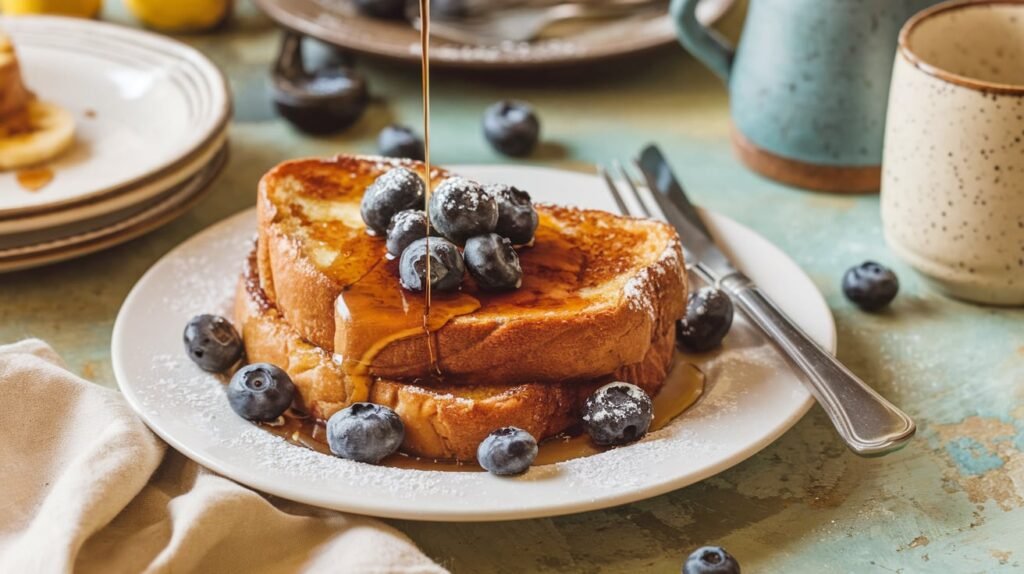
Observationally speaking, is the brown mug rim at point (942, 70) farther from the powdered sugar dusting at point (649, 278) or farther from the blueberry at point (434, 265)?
the blueberry at point (434, 265)

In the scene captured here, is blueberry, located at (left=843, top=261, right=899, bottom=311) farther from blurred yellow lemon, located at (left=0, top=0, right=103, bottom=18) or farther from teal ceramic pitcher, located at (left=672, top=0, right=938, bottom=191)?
blurred yellow lemon, located at (left=0, top=0, right=103, bottom=18)

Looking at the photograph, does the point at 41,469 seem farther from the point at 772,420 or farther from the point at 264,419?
the point at 772,420

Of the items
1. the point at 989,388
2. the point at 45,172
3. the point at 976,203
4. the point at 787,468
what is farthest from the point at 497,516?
the point at 45,172

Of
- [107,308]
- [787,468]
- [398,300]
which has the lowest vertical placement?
[107,308]

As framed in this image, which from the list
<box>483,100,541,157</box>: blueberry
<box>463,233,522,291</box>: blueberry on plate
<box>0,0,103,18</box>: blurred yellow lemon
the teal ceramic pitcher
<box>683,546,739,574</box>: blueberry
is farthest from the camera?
<box>0,0,103,18</box>: blurred yellow lemon

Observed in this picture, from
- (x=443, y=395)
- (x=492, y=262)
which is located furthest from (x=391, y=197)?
(x=443, y=395)

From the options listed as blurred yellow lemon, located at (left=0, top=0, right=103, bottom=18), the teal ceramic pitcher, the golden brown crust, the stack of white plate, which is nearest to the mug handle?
the teal ceramic pitcher

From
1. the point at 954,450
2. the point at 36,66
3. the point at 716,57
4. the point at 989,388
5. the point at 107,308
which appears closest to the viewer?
the point at 954,450
